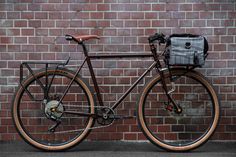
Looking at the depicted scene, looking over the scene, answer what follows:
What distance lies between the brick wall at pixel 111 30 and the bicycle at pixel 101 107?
0.73 feet

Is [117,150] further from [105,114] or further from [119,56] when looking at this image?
[119,56]

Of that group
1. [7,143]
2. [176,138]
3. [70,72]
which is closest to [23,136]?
[7,143]

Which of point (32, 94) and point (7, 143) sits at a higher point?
point (32, 94)

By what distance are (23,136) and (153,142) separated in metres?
1.40

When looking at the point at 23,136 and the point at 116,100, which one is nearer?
the point at 23,136

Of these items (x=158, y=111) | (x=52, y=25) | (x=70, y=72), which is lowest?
(x=158, y=111)

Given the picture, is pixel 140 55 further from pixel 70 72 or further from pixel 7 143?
pixel 7 143

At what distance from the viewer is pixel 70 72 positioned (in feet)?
17.1

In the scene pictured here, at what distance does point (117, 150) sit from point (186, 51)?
4.38ft

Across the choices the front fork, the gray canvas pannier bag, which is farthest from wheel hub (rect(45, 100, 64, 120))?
the gray canvas pannier bag

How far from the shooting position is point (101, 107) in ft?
17.2

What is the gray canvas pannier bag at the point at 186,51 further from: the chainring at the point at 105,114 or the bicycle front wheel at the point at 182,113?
the chainring at the point at 105,114

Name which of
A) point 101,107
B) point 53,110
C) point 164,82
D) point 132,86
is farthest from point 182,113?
Answer: point 53,110

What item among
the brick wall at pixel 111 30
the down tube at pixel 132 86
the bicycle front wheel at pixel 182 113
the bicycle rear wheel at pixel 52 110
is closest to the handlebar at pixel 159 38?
the down tube at pixel 132 86
